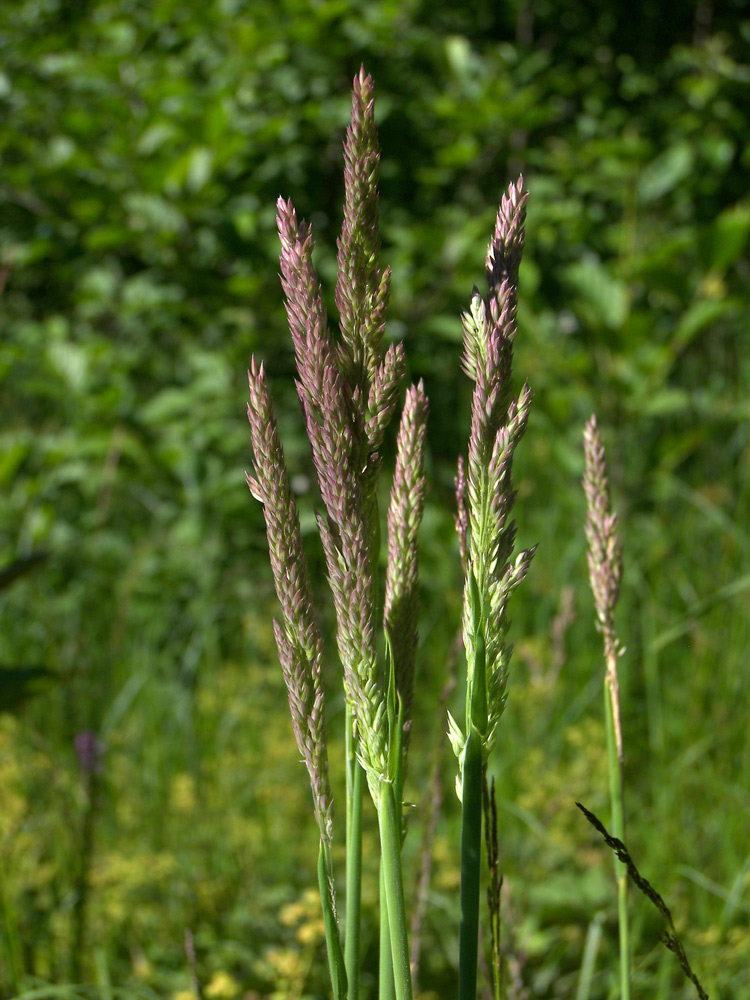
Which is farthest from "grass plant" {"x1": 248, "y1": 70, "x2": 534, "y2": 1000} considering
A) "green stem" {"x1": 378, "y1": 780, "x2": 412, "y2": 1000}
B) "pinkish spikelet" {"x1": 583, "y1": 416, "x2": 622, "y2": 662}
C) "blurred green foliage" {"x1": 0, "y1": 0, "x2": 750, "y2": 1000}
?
"blurred green foliage" {"x1": 0, "y1": 0, "x2": 750, "y2": 1000}

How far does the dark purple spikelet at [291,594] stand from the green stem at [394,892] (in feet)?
0.14

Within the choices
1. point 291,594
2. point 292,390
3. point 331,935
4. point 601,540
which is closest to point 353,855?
point 331,935

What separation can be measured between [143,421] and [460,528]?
2301mm

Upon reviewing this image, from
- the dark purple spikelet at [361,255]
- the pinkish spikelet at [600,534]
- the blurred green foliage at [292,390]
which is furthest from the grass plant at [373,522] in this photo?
the blurred green foliage at [292,390]

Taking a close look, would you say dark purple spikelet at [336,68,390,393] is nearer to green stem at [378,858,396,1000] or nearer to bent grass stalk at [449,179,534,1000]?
bent grass stalk at [449,179,534,1000]

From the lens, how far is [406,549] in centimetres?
56

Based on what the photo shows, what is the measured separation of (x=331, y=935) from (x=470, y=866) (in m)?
0.09

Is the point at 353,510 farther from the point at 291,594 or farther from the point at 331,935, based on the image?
the point at 331,935

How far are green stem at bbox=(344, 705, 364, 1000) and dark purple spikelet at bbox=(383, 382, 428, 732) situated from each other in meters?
0.04

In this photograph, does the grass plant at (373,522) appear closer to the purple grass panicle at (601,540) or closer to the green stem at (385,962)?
the green stem at (385,962)

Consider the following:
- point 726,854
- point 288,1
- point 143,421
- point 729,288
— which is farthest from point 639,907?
point 729,288

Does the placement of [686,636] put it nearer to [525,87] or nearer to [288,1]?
[525,87]

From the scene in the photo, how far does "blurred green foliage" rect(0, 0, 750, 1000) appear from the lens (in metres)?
2.00

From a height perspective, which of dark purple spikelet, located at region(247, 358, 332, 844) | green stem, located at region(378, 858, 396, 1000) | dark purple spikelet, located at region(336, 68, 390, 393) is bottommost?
green stem, located at region(378, 858, 396, 1000)
